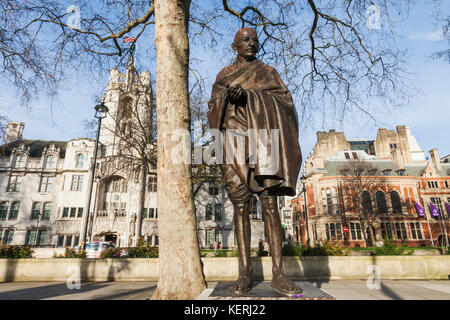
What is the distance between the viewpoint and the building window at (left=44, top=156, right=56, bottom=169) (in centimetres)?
4159

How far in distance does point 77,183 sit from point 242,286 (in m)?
43.2

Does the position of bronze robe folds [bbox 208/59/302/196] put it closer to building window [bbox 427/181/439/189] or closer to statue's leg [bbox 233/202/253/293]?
statue's leg [bbox 233/202/253/293]

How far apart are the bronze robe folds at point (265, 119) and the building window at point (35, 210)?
46703 mm

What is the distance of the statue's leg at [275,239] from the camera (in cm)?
250

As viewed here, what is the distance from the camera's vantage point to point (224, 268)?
8492 millimetres

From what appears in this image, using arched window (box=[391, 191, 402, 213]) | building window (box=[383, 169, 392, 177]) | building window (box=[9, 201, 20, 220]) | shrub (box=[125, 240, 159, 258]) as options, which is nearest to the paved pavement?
shrub (box=[125, 240, 159, 258])

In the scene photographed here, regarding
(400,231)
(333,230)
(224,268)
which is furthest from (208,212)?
(400,231)

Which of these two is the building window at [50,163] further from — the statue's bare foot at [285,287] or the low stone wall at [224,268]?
the statue's bare foot at [285,287]

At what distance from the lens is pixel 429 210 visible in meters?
43.7

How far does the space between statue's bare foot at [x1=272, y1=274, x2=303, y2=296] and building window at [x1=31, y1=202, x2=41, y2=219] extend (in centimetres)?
4713

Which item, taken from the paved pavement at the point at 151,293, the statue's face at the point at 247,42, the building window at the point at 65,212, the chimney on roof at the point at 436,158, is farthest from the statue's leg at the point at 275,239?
the chimney on roof at the point at 436,158

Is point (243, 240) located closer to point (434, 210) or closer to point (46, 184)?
point (46, 184)
